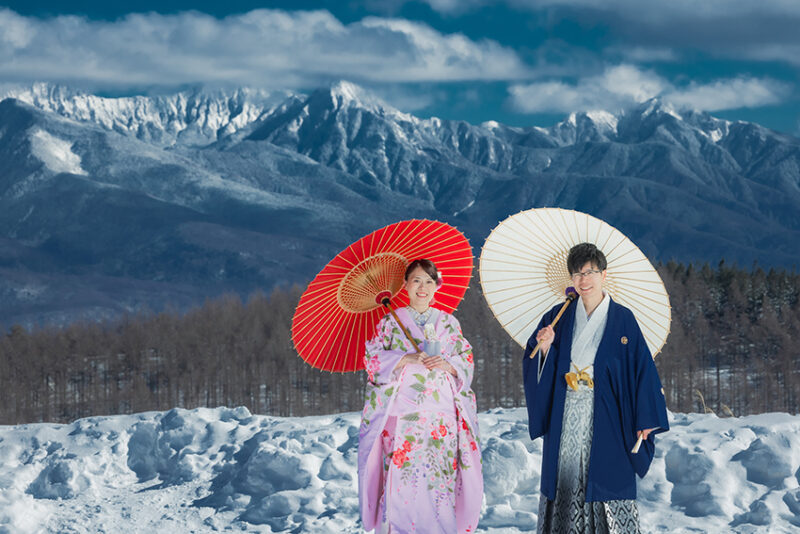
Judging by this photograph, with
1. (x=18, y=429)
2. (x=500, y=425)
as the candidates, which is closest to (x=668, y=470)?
(x=500, y=425)

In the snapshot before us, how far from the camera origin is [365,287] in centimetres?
718

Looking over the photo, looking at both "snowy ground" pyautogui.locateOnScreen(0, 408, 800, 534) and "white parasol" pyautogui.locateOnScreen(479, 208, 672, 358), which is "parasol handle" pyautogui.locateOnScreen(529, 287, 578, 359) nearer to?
"white parasol" pyautogui.locateOnScreen(479, 208, 672, 358)

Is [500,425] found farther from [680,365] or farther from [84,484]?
[680,365]

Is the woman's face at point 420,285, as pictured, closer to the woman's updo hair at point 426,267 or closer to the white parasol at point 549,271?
the woman's updo hair at point 426,267

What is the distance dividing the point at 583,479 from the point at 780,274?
7358 centimetres

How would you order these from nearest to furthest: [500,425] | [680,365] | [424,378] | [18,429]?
[424,378] → [500,425] → [18,429] → [680,365]

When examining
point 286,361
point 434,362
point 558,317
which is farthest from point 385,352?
point 286,361

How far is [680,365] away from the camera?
6731cm

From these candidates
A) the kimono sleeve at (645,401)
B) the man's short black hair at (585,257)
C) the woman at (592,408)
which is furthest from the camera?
the man's short black hair at (585,257)

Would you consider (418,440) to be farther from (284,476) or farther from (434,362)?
(284,476)

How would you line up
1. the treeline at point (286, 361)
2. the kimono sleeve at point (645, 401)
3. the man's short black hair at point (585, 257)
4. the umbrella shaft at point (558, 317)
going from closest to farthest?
the kimono sleeve at point (645, 401) < the man's short black hair at point (585, 257) < the umbrella shaft at point (558, 317) < the treeline at point (286, 361)

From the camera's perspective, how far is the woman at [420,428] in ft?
22.1

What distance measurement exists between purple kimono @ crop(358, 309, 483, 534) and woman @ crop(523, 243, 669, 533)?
3.11 feet

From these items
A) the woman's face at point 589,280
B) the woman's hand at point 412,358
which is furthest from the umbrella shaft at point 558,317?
the woman's hand at point 412,358
